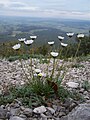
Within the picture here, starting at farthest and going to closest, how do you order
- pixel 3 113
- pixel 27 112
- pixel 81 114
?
pixel 27 112 → pixel 3 113 → pixel 81 114

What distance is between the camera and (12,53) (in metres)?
15.1

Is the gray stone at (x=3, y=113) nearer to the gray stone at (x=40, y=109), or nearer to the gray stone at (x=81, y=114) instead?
the gray stone at (x=40, y=109)

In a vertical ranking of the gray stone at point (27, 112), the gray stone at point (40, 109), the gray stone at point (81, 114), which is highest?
the gray stone at point (81, 114)

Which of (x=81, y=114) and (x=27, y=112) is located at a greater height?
(x=81, y=114)

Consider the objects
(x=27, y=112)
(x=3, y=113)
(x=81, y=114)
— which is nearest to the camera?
(x=81, y=114)

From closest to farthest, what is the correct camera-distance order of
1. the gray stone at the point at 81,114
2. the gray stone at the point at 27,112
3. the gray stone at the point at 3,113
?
the gray stone at the point at 81,114, the gray stone at the point at 3,113, the gray stone at the point at 27,112

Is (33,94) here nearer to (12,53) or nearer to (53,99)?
(53,99)

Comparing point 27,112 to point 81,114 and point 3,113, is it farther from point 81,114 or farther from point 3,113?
point 81,114

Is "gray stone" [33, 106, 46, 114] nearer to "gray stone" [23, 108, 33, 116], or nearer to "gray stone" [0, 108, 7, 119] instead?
"gray stone" [23, 108, 33, 116]

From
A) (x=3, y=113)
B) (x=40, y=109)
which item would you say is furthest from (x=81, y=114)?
(x=3, y=113)

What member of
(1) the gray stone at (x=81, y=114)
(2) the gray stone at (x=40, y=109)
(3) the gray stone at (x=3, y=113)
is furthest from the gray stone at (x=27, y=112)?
(1) the gray stone at (x=81, y=114)

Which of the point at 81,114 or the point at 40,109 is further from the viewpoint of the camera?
the point at 40,109

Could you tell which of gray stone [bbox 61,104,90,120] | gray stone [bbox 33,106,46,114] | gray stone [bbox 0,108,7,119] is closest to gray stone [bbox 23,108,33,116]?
gray stone [bbox 33,106,46,114]

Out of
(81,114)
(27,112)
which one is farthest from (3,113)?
(81,114)
